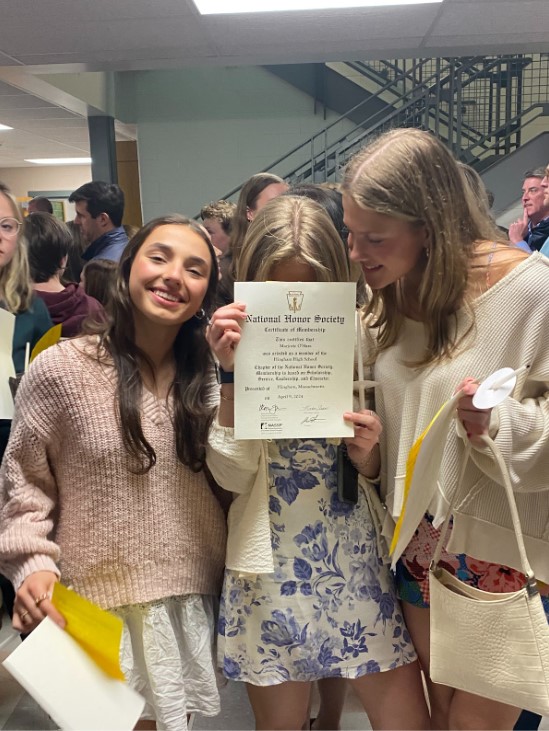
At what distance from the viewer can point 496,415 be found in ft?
Result: 3.17

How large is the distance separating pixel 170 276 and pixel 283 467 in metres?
0.40

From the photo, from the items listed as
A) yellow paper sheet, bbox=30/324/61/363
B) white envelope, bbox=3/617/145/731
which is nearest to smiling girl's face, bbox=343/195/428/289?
yellow paper sheet, bbox=30/324/61/363

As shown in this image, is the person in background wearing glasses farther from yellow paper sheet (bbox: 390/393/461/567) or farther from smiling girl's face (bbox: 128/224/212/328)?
yellow paper sheet (bbox: 390/393/461/567)

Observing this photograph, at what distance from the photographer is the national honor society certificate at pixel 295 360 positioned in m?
1.01

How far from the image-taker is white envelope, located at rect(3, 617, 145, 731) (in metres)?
0.95

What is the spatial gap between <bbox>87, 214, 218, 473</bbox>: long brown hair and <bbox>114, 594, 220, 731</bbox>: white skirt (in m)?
0.27

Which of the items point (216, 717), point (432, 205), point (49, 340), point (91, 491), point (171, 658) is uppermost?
point (432, 205)

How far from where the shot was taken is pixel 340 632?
1.12 meters

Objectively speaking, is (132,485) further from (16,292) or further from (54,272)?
(54,272)

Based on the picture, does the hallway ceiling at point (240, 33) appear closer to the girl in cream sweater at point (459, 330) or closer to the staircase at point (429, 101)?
the girl in cream sweater at point (459, 330)

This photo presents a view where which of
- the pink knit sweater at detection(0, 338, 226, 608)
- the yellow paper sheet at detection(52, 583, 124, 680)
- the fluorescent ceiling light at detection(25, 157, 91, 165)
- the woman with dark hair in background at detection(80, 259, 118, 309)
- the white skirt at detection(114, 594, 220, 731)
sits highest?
the fluorescent ceiling light at detection(25, 157, 91, 165)

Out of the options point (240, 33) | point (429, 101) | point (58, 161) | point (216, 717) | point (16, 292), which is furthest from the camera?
point (58, 161)
